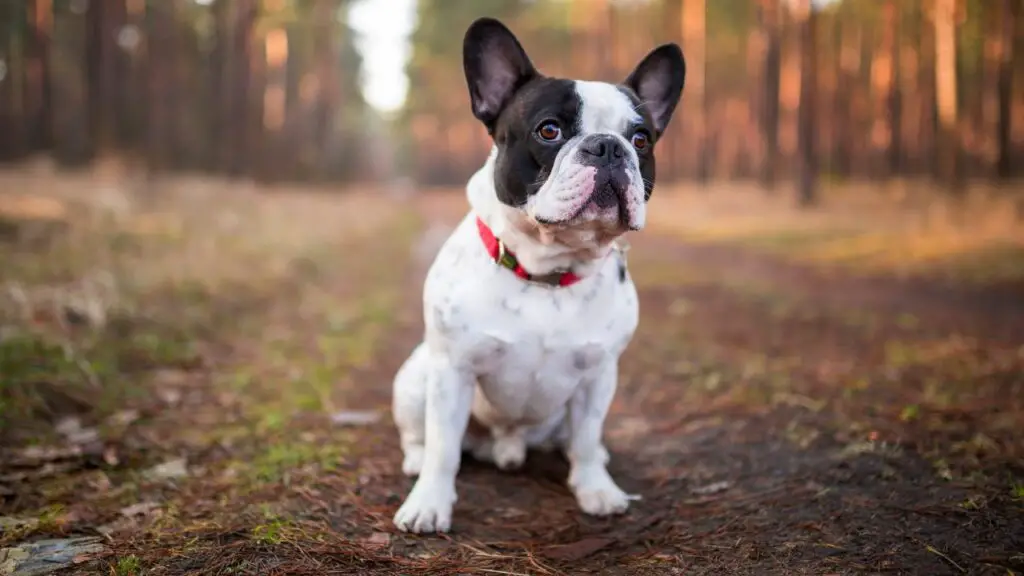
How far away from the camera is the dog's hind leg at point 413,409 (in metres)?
3.31

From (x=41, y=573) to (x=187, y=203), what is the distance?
10107 millimetres

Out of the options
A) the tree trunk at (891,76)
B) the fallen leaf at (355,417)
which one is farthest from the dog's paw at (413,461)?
the tree trunk at (891,76)

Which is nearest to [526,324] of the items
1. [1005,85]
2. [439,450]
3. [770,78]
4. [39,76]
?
[439,450]

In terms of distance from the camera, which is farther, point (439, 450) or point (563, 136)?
point (439, 450)

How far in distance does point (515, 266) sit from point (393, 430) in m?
1.71

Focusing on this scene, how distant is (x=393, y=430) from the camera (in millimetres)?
4129

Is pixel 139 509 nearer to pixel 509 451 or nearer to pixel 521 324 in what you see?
pixel 509 451

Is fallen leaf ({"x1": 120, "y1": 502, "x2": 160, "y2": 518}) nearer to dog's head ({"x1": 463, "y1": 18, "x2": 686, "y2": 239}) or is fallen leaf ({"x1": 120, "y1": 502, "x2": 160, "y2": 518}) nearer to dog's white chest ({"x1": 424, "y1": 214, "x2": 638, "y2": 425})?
dog's white chest ({"x1": 424, "y1": 214, "x2": 638, "y2": 425})

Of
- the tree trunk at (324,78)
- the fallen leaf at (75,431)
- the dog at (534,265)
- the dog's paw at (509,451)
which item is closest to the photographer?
the dog at (534,265)

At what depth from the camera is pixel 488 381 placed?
118 inches

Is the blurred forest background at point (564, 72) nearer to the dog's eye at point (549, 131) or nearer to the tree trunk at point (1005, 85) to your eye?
the tree trunk at point (1005, 85)

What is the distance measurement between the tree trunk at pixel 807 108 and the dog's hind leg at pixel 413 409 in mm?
14972

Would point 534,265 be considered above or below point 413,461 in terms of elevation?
above

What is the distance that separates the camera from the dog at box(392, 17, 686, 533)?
274 centimetres
